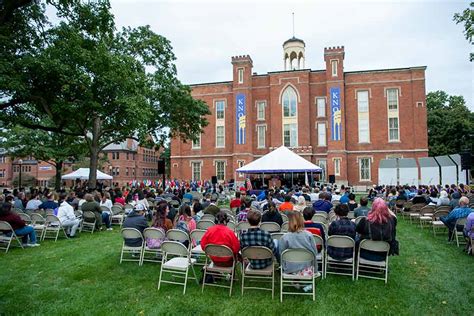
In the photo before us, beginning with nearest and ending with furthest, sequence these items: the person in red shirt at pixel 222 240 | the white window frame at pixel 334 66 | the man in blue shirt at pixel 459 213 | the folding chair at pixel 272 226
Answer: the person in red shirt at pixel 222 240, the folding chair at pixel 272 226, the man in blue shirt at pixel 459 213, the white window frame at pixel 334 66

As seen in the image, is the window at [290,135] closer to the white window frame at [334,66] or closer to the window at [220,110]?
the white window frame at [334,66]

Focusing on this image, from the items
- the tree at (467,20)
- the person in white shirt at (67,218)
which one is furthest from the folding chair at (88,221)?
the tree at (467,20)

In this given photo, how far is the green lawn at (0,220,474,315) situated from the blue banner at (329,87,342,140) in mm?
26099

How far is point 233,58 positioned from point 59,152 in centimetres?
1851

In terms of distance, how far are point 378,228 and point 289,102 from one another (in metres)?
29.7

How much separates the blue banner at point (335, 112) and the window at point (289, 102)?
3725 mm

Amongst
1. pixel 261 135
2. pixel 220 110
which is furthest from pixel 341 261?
pixel 220 110

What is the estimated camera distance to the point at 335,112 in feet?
105

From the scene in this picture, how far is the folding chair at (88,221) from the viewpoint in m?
9.91

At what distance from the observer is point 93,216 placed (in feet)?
32.6

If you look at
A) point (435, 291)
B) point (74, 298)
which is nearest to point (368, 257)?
point (435, 291)

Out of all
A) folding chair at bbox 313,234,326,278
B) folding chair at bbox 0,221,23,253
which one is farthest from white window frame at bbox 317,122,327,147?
folding chair at bbox 0,221,23,253

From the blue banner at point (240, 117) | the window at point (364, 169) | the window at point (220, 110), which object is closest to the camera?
the window at point (364, 169)

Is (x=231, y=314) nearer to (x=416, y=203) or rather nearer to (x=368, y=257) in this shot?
(x=368, y=257)
